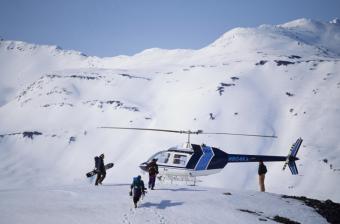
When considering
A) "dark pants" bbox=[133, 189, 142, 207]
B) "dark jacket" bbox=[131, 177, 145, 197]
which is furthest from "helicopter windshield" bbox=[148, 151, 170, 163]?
"dark pants" bbox=[133, 189, 142, 207]

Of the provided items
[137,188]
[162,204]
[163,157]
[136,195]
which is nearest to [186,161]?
[163,157]

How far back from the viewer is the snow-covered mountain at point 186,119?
97562 mm

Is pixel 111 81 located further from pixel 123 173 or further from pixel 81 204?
pixel 81 204

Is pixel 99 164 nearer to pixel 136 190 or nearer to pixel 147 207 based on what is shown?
pixel 136 190

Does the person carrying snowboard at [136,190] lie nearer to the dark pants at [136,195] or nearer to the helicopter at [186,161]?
the dark pants at [136,195]

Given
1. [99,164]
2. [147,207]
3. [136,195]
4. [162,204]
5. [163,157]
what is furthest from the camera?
[163,157]

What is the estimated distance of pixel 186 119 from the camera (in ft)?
390

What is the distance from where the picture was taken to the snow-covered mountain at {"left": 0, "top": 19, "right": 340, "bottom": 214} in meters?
97.6

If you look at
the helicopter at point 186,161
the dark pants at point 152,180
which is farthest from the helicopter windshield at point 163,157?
the dark pants at point 152,180

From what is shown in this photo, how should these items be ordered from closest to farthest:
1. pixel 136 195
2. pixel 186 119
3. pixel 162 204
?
pixel 136 195 < pixel 162 204 < pixel 186 119

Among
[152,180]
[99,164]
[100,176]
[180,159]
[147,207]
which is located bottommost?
[147,207]

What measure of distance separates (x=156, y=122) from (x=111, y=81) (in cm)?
5453

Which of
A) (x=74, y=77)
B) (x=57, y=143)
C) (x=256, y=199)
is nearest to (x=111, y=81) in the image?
(x=74, y=77)

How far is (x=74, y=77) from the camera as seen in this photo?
179 m
